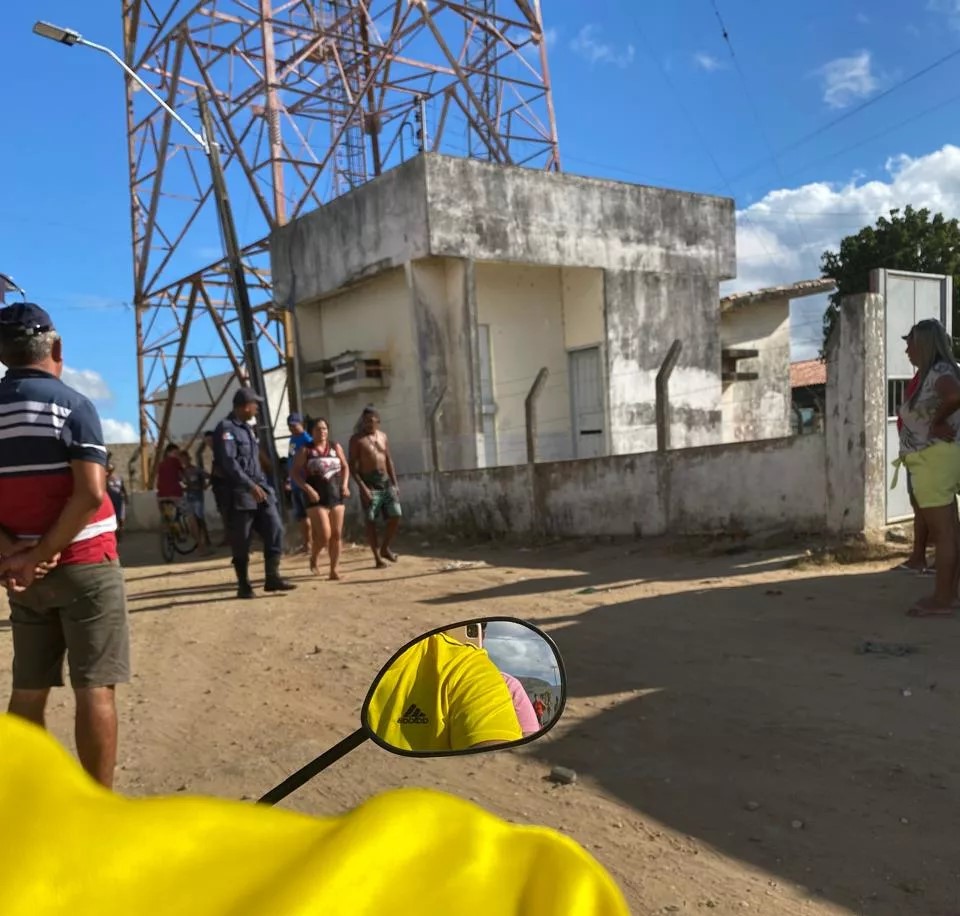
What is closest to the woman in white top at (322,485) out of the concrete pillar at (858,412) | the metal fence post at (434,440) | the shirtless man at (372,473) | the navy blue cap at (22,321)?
the shirtless man at (372,473)

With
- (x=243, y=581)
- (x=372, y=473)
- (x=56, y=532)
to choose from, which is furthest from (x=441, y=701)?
(x=372, y=473)

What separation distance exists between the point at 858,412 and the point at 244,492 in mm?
5202

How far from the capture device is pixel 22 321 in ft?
8.46

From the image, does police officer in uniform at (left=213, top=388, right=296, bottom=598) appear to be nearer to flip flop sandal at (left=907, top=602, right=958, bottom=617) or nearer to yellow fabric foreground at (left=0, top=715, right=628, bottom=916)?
flip flop sandal at (left=907, top=602, right=958, bottom=617)

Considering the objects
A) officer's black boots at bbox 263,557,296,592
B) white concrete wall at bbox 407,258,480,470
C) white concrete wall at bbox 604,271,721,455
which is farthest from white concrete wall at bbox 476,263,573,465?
officer's black boots at bbox 263,557,296,592

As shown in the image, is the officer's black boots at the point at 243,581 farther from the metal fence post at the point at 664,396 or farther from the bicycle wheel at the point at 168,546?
the bicycle wheel at the point at 168,546

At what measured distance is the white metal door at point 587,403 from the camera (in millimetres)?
13250

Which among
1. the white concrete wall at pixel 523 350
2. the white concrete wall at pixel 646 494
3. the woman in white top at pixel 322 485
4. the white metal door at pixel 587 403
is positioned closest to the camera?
the white concrete wall at pixel 646 494

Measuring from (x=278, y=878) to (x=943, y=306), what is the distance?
844 centimetres

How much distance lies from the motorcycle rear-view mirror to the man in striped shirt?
1.55 meters

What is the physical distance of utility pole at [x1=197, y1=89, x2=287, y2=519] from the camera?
456 inches

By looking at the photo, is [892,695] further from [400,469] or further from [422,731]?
[400,469]

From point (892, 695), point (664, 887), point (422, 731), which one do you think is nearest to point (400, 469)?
point (892, 695)

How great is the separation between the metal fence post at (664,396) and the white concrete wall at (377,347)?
4.42 metres
